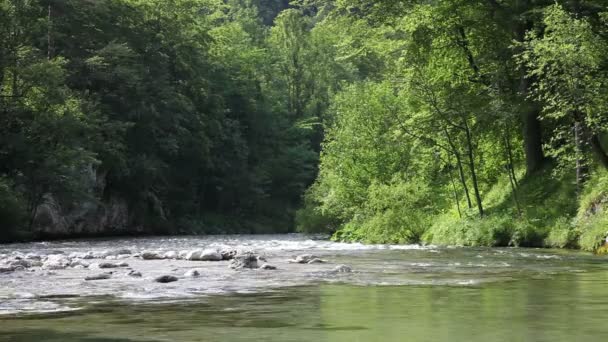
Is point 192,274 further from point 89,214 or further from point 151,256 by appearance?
point 89,214

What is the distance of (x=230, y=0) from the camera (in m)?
104

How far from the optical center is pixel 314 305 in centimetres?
941

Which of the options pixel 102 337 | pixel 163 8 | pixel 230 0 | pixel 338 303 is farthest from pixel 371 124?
pixel 230 0

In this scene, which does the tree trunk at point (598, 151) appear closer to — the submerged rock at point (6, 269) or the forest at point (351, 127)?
the forest at point (351, 127)

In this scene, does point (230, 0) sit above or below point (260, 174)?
above

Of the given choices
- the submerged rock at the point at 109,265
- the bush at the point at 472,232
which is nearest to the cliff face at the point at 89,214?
the bush at the point at 472,232

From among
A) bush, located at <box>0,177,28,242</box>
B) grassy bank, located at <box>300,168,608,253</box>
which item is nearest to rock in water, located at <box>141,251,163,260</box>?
grassy bank, located at <box>300,168,608,253</box>

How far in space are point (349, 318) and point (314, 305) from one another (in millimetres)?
1173

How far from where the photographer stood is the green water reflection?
23.5ft

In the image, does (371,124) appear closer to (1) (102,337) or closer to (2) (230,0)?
(1) (102,337)

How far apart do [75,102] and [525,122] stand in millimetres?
21188

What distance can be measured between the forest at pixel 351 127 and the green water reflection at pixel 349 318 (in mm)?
11370

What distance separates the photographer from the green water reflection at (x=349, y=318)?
23.5 feet

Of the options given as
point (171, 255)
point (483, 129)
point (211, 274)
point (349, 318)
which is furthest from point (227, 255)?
point (483, 129)
